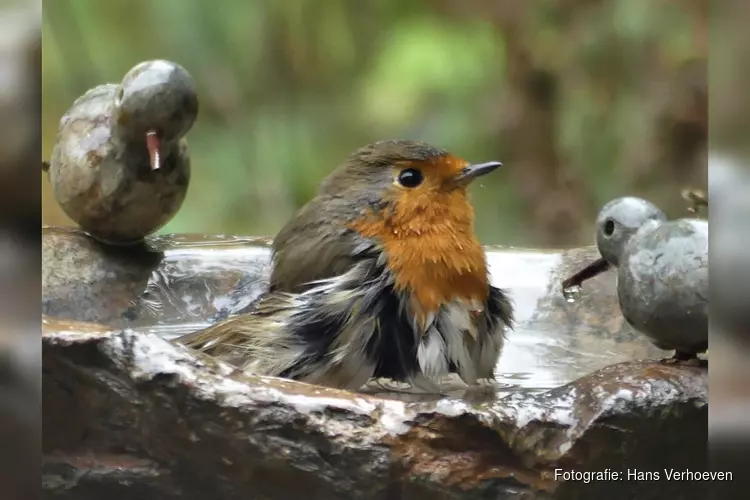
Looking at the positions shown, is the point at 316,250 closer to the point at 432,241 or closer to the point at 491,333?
the point at 432,241

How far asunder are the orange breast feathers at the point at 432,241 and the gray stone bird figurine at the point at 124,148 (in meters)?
0.37

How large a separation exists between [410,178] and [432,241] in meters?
0.11

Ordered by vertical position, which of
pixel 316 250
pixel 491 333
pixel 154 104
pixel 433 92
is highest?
pixel 433 92

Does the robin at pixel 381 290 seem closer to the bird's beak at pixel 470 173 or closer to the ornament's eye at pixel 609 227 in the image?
the bird's beak at pixel 470 173

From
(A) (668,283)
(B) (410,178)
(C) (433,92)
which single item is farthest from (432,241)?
(C) (433,92)

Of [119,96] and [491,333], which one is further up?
[119,96]

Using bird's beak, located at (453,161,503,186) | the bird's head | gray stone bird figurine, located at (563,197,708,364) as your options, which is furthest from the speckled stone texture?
the bird's head

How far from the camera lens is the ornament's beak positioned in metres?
1.38

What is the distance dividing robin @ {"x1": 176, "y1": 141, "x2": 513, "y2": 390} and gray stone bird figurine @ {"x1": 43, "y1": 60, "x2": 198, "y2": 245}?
265 millimetres

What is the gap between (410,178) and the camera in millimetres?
1299

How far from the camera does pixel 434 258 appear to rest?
1.24 meters

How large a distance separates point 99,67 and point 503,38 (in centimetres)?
86

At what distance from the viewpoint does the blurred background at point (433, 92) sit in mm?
1714

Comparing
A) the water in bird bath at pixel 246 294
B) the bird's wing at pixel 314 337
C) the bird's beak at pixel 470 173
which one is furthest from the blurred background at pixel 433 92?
the bird's wing at pixel 314 337
